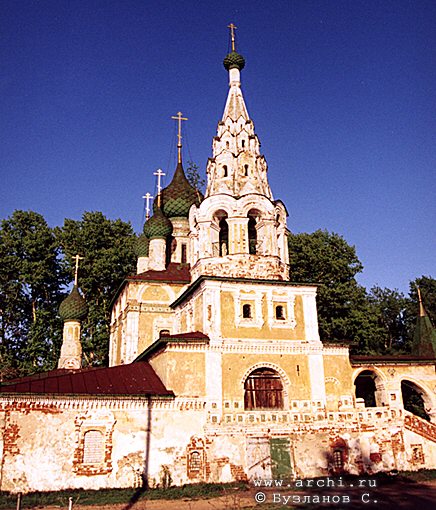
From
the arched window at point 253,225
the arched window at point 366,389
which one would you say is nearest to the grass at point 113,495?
the arched window at point 253,225

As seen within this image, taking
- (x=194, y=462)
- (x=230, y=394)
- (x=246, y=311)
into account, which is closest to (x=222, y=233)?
(x=246, y=311)

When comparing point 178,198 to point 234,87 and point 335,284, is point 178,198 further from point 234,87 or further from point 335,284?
point 335,284

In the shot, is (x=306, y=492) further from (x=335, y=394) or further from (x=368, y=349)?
(x=368, y=349)

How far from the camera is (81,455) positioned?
14094mm

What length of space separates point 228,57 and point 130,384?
14663mm

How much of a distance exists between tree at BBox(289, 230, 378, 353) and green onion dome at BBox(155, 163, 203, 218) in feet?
23.9

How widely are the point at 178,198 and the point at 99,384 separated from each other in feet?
48.3

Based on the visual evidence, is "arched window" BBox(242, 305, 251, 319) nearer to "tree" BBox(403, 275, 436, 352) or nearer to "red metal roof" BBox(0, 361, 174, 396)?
"red metal roof" BBox(0, 361, 174, 396)

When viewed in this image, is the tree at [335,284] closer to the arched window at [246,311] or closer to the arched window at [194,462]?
the arched window at [246,311]

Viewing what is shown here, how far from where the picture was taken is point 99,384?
50.6 ft

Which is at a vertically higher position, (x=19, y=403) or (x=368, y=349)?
(x=368, y=349)

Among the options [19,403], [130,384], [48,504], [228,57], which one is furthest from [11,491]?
[228,57]

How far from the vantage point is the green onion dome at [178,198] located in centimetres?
2792

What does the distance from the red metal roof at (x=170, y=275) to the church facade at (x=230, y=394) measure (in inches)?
99.4
